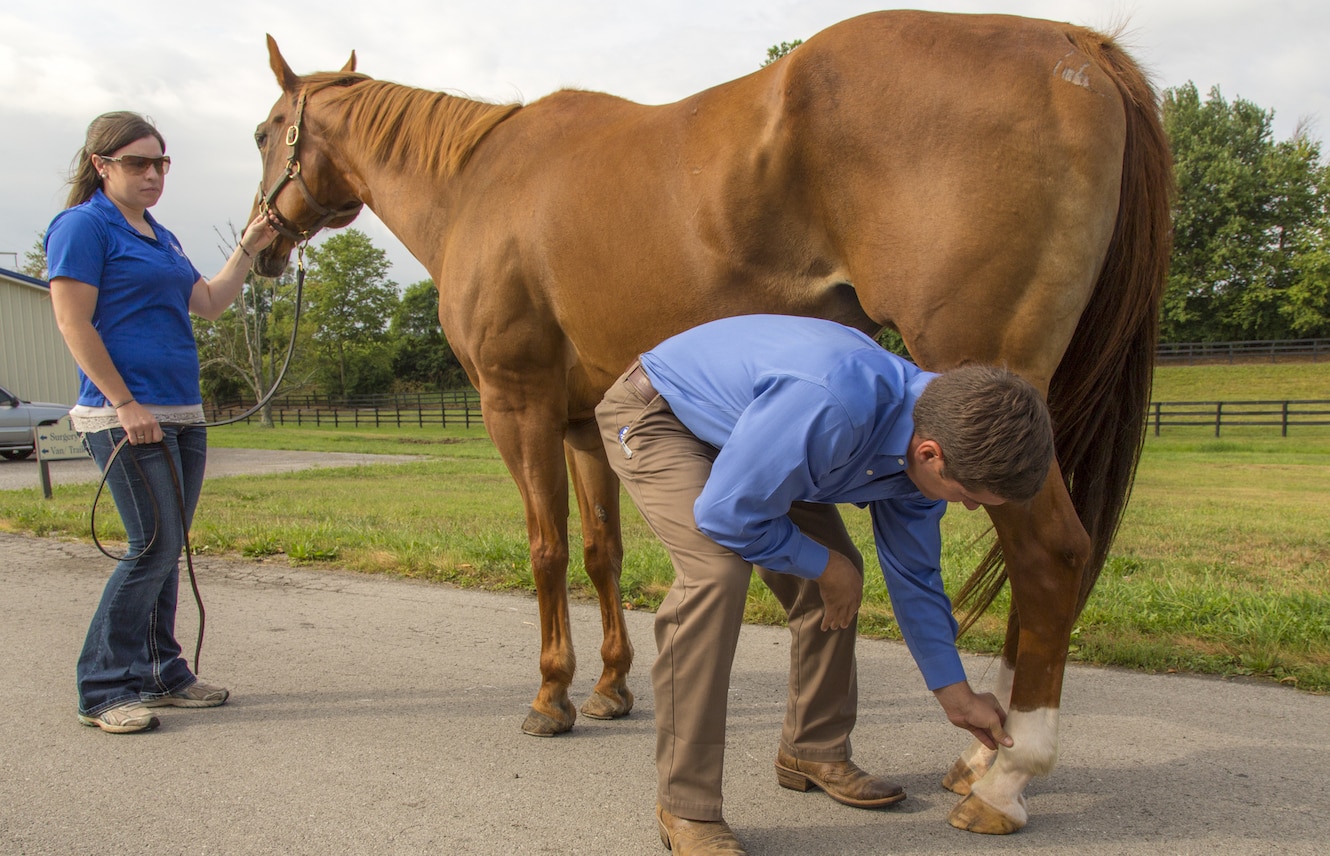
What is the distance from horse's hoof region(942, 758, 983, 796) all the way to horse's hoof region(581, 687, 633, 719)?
1201 mm

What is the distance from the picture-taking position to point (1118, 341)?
2553mm

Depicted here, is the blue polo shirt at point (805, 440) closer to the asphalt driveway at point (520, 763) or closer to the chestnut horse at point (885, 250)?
the chestnut horse at point (885, 250)

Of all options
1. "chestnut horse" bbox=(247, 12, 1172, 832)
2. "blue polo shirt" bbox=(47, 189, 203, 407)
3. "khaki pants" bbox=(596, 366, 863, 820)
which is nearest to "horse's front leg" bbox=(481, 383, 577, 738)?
"chestnut horse" bbox=(247, 12, 1172, 832)

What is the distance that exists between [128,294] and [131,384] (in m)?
0.33

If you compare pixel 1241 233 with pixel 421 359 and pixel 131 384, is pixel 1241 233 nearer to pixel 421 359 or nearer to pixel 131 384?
pixel 421 359

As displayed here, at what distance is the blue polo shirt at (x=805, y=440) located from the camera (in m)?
1.99

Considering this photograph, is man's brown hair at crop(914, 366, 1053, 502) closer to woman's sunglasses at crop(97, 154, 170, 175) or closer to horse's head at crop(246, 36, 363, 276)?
woman's sunglasses at crop(97, 154, 170, 175)

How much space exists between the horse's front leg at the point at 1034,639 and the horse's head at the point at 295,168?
3.46 meters

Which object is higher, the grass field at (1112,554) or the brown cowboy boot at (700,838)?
the brown cowboy boot at (700,838)

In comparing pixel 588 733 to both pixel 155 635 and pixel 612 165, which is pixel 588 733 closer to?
pixel 155 635

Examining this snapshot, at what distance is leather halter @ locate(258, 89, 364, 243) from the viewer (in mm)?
4258

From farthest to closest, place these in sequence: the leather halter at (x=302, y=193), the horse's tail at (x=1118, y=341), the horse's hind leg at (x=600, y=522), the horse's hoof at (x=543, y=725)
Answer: the leather halter at (x=302, y=193), the horse's hind leg at (x=600, y=522), the horse's hoof at (x=543, y=725), the horse's tail at (x=1118, y=341)

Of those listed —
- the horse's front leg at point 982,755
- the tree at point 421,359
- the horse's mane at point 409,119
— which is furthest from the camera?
the tree at point 421,359

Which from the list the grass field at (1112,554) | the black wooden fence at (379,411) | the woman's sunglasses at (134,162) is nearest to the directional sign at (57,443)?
the grass field at (1112,554)
